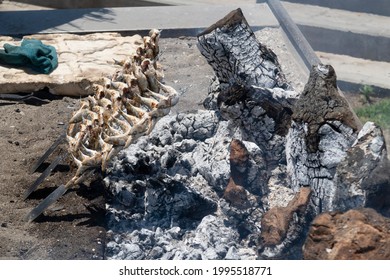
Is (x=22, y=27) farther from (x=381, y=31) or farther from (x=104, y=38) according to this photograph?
(x=381, y=31)

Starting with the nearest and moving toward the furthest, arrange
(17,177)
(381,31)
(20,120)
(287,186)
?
(287,186) < (17,177) < (20,120) < (381,31)

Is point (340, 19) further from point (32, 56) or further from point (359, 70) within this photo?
point (32, 56)

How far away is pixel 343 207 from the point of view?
475 cm

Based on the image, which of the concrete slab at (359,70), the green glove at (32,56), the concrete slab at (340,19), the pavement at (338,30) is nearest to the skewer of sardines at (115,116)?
the green glove at (32,56)

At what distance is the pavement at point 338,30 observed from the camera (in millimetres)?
9203

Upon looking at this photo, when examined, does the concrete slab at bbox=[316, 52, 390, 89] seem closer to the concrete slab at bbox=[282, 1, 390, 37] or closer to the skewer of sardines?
the concrete slab at bbox=[282, 1, 390, 37]

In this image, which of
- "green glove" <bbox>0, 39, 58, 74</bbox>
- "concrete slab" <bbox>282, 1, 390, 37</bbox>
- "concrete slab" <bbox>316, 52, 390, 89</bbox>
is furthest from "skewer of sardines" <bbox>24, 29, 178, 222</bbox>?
"concrete slab" <bbox>282, 1, 390, 37</bbox>

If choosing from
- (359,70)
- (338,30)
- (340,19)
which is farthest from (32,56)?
(340,19)

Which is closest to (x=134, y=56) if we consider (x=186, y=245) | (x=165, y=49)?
(x=186, y=245)

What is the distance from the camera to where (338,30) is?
1015cm

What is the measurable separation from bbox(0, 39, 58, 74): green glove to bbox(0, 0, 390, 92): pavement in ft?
3.94

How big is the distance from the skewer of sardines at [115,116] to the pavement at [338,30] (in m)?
3.43

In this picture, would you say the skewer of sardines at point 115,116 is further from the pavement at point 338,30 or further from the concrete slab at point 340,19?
the concrete slab at point 340,19

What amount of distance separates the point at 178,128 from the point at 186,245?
123cm
